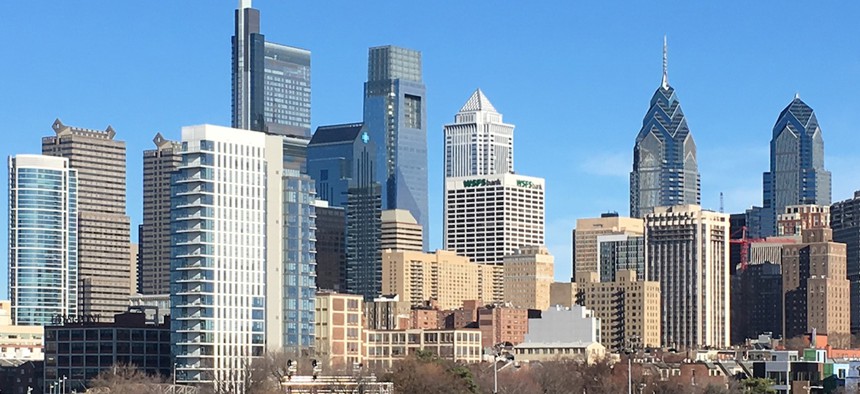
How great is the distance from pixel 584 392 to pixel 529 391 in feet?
37.1

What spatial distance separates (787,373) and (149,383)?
6217cm

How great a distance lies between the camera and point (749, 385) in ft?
633

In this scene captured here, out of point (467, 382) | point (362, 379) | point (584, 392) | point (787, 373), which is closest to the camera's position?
point (362, 379)

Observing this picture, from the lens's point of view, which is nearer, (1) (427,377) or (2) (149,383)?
(1) (427,377)

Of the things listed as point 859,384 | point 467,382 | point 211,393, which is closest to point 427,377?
point 467,382

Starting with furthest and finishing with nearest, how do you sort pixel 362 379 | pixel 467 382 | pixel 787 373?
1. pixel 787 373
2. pixel 467 382
3. pixel 362 379

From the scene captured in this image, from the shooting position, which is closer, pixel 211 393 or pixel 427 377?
pixel 427 377

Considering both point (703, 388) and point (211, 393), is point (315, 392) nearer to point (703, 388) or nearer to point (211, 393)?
point (211, 393)

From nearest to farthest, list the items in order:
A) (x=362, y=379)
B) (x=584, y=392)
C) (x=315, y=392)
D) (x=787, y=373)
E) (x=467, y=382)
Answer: (x=315, y=392) → (x=362, y=379) → (x=467, y=382) → (x=787, y=373) → (x=584, y=392)

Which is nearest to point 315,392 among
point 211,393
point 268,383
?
point 268,383

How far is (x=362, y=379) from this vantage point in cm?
16112

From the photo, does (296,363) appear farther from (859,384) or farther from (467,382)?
(859,384)

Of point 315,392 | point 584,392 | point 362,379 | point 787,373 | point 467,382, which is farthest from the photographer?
point 584,392

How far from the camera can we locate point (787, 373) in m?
187
